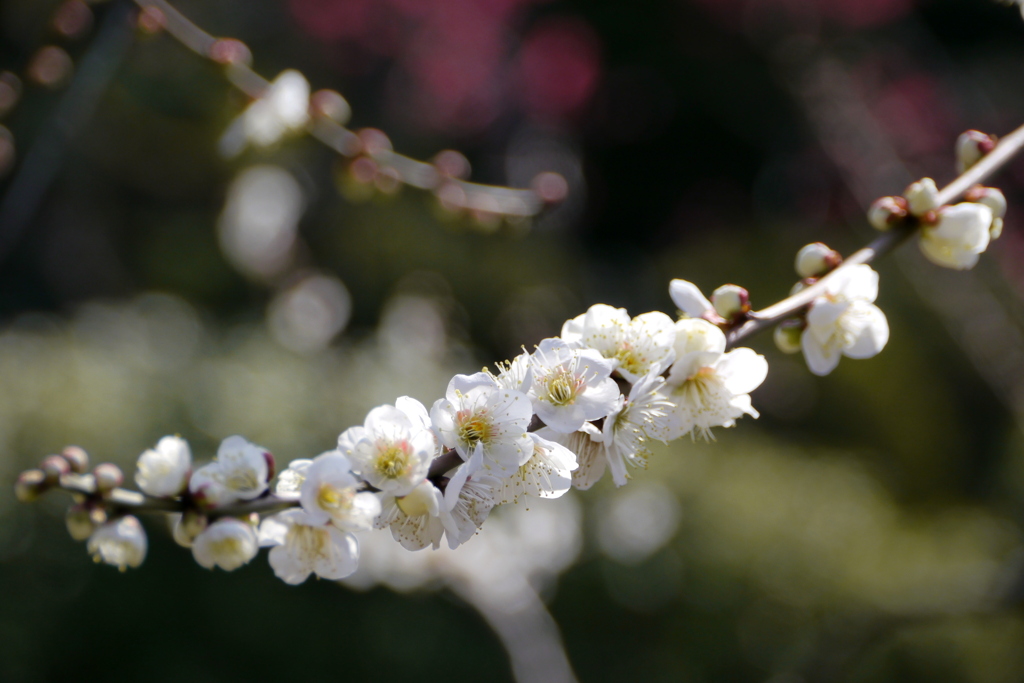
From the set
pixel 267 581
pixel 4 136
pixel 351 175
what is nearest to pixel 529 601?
pixel 267 581

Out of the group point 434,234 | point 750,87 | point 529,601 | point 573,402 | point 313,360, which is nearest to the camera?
point 573,402

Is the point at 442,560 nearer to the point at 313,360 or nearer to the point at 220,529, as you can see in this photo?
the point at 313,360

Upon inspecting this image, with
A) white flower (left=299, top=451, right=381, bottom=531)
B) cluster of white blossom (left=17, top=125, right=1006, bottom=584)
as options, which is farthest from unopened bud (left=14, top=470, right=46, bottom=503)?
white flower (left=299, top=451, right=381, bottom=531)

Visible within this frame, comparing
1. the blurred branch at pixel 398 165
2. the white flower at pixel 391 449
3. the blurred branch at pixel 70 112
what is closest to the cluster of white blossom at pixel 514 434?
the white flower at pixel 391 449

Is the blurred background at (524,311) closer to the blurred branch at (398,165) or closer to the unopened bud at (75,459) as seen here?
the blurred branch at (398,165)

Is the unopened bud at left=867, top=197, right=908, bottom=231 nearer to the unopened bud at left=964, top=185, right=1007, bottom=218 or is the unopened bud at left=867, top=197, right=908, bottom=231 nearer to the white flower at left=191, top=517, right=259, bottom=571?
the unopened bud at left=964, top=185, right=1007, bottom=218

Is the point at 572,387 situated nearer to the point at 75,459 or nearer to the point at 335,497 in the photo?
the point at 335,497
